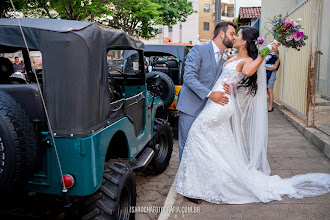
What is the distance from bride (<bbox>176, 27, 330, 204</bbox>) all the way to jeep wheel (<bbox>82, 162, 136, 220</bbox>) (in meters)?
0.83

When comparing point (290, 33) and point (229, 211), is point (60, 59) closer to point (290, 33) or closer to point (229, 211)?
point (229, 211)

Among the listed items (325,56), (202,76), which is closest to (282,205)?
(202,76)

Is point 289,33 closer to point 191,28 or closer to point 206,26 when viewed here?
point 191,28

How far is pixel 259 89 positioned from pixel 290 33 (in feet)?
2.70

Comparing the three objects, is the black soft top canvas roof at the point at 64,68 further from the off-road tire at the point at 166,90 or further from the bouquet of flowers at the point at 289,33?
the off-road tire at the point at 166,90

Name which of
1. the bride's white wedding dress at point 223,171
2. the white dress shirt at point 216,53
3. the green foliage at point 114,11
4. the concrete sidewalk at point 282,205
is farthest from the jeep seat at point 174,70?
the green foliage at point 114,11

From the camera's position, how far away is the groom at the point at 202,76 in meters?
3.84

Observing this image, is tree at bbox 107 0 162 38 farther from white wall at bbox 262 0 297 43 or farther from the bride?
A: the bride

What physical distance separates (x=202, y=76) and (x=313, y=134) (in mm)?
3210

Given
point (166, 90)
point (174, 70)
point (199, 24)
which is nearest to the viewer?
point (166, 90)

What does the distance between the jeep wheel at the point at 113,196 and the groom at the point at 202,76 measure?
117 cm

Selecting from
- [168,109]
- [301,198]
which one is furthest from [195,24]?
[301,198]

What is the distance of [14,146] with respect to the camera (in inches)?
88.2

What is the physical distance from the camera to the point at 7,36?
8.68 feet
